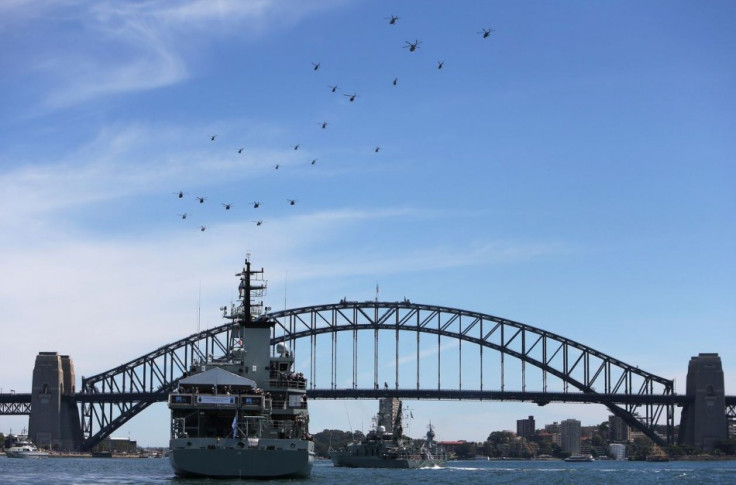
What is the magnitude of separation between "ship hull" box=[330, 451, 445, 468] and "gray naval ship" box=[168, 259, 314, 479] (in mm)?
51019

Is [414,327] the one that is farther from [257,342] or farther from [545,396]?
[257,342]

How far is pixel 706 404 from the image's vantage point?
187125mm

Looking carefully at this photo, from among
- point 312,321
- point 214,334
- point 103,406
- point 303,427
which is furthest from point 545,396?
point 303,427

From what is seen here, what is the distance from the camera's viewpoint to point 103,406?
191625 millimetres

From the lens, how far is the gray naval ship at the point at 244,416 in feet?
259

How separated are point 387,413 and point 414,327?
28724 millimetres

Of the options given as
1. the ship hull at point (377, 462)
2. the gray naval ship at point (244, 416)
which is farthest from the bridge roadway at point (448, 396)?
the gray naval ship at point (244, 416)

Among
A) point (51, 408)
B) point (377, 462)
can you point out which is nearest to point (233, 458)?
point (377, 462)

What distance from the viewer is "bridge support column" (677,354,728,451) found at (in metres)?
186

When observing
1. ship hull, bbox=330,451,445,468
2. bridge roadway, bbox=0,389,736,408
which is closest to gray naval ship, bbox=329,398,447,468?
ship hull, bbox=330,451,445,468

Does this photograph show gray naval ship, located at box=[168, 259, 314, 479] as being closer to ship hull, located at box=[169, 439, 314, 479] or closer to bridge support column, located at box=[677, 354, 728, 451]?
ship hull, located at box=[169, 439, 314, 479]

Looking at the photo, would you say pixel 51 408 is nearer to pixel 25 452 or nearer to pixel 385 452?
pixel 25 452

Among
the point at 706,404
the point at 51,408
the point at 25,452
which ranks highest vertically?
the point at 706,404

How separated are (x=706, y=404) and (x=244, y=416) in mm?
121664
